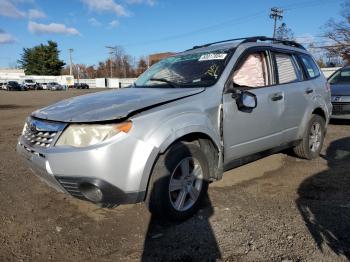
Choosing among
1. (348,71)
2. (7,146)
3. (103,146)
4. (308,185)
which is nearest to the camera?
(103,146)

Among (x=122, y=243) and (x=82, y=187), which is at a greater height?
(x=82, y=187)

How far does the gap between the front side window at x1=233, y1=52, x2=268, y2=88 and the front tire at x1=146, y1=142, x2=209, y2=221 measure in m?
1.19

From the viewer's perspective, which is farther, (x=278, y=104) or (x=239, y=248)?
(x=278, y=104)

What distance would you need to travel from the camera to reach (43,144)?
11.1 ft

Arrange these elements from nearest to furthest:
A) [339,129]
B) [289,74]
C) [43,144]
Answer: [43,144] < [289,74] < [339,129]

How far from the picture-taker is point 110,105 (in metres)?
3.49

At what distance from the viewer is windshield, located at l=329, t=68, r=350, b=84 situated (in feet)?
34.0

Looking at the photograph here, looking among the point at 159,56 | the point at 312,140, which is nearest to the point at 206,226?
the point at 312,140

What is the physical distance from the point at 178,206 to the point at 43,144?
1402 mm

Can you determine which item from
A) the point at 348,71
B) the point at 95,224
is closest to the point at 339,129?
the point at 348,71

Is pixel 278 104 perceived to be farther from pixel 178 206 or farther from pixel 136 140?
pixel 136 140

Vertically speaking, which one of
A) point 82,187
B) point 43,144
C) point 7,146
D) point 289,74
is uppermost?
point 289,74

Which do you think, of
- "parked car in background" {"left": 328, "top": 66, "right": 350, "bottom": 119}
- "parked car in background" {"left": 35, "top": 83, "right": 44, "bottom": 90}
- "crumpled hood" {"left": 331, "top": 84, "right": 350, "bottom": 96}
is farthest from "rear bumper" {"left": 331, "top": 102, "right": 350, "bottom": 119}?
"parked car in background" {"left": 35, "top": 83, "right": 44, "bottom": 90}

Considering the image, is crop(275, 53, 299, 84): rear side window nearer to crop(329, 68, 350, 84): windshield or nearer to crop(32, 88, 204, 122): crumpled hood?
crop(32, 88, 204, 122): crumpled hood
